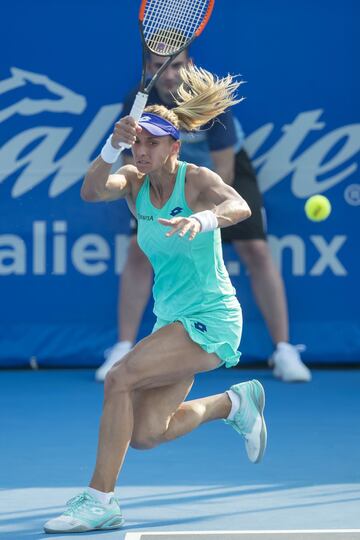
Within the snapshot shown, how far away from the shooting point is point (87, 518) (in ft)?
14.0

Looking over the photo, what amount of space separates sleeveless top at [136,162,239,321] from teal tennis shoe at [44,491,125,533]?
71 centimetres

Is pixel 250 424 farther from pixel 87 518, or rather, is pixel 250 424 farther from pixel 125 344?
pixel 125 344

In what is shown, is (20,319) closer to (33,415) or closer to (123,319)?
(123,319)

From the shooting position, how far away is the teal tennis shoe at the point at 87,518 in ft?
14.0

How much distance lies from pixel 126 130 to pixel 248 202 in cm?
306

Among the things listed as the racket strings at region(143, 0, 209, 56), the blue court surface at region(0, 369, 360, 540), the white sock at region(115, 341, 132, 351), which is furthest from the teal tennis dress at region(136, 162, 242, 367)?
the white sock at region(115, 341, 132, 351)

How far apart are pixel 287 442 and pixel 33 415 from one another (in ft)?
4.53

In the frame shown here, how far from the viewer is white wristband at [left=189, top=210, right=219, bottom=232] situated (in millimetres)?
4172

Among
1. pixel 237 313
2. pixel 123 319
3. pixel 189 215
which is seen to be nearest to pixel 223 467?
pixel 237 313

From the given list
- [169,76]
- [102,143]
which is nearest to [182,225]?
[169,76]

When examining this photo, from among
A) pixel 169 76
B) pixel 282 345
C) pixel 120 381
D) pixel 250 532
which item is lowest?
pixel 250 532

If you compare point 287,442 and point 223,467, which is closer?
point 223,467

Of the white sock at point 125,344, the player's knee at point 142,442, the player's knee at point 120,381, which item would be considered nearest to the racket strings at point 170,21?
the player's knee at point 120,381

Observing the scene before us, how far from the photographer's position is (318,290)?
25.0 ft
